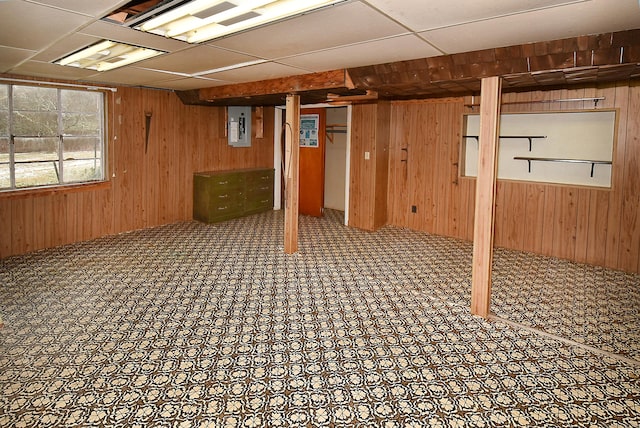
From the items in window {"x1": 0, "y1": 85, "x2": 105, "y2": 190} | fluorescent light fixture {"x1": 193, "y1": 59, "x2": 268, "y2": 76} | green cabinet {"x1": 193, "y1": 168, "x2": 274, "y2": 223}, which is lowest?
green cabinet {"x1": 193, "y1": 168, "x2": 274, "y2": 223}

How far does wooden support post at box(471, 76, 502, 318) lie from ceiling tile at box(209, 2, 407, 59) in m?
1.03

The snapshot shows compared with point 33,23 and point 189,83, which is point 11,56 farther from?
point 189,83

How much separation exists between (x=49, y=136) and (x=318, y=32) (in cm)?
424

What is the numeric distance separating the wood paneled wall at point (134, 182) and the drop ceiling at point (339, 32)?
176 centimetres

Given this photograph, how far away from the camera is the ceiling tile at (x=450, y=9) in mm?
2307

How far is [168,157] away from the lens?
7.03m

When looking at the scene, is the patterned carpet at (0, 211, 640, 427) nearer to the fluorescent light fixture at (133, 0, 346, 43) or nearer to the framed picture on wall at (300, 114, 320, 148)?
the fluorescent light fixture at (133, 0, 346, 43)

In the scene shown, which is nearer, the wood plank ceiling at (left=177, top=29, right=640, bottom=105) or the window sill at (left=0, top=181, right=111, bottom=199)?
the wood plank ceiling at (left=177, top=29, right=640, bottom=105)

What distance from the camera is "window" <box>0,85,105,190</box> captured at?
516 cm

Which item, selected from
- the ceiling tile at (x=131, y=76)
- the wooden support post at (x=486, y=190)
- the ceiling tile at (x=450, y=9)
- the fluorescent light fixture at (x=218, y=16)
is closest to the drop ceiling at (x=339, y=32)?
the ceiling tile at (x=450, y=9)

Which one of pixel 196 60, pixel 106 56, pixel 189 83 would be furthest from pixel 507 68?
pixel 189 83

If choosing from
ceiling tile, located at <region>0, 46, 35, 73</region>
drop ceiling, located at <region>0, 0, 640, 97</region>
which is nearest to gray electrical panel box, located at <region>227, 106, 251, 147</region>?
drop ceiling, located at <region>0, 0, 640, 97</region>

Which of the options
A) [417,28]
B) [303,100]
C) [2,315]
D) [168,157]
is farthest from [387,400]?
[168,157]

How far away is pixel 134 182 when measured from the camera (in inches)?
259
